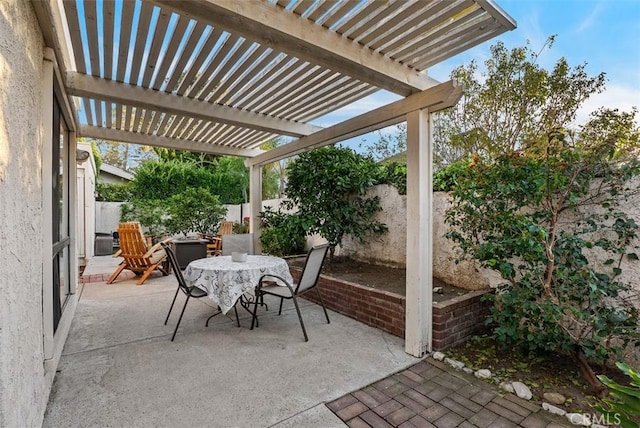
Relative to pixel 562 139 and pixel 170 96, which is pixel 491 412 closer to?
pixel 562 139

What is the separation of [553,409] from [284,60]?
3.65m

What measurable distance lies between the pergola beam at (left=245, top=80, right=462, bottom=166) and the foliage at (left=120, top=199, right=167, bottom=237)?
7633 mm

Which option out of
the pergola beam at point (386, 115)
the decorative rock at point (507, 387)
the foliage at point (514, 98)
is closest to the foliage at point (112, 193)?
the pergola beam at point (386, 115)

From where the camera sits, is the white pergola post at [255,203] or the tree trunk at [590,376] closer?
the tree trunk at [590,376]

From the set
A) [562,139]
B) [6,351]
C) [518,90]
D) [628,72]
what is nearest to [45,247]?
[6,351]

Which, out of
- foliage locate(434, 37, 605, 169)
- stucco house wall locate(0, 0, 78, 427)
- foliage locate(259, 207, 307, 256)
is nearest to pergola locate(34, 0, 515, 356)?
stucco house wall locate(0, 0, 78, 427)

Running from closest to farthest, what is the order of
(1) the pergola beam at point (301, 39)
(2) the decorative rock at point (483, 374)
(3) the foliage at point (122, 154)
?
(1) the pergola beam at point (301, 39)
(2) the decorative rock at point (483, 374)
(3) the foliage at point (122, 154)

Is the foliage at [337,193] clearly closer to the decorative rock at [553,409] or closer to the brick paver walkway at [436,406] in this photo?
the brick paver walkway at [436,406]

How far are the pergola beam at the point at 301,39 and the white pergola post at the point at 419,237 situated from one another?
0.42 meters

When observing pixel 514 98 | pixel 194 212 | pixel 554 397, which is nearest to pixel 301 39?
pixel 554 397

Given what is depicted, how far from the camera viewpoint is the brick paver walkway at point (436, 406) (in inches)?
82.7

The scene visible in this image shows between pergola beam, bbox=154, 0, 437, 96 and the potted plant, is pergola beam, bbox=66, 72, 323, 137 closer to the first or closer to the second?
pergola beam, bbox=154, 0, 437, 96

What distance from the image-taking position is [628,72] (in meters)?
5.38

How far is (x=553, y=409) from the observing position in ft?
7.30
